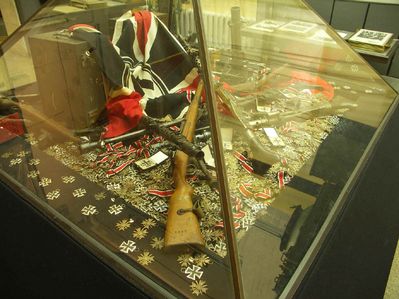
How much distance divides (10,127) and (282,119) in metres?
0.99

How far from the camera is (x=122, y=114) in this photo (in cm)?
121

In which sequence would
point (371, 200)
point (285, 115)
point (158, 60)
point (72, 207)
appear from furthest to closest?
point (158, 60), point (285, 115), point (371, 200), point (72, 207)

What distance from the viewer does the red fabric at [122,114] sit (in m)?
1.18

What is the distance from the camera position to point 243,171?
80cm

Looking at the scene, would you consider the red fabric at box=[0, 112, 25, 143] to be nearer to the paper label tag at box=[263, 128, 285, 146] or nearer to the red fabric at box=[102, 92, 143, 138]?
the red fabric at box=[102, 92, 143, 138]

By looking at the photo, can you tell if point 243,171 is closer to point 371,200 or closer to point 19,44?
point 371,200

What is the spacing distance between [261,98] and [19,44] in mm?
918

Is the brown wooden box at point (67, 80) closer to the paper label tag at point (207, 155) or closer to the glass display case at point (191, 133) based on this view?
the glass display case at point (191, 133)

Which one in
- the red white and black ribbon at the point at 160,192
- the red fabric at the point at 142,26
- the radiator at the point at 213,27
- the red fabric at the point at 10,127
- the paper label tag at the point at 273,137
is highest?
the radiator at the point at 213,27

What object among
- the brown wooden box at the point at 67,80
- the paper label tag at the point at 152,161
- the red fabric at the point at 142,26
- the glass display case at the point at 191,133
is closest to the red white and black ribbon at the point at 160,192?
the glass display case at the point at 191,133

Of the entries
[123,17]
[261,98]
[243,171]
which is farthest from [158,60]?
[243,171]

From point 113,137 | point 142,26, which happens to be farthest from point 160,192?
point 142,26

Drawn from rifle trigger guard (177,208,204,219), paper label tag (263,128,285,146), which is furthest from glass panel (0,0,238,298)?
paper label tag (263,128,285,146)

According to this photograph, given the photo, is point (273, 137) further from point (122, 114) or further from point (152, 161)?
point (122, 114)
